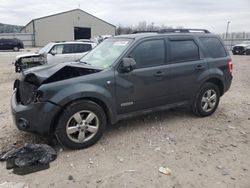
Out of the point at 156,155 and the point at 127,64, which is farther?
the point at 127,64

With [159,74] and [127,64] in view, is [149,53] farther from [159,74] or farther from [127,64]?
[127,64]

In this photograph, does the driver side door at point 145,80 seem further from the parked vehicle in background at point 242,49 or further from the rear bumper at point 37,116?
the parked vehicle in background at point 242,49

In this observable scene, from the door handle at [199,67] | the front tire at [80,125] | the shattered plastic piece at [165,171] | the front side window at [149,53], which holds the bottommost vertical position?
the shattered plastic piece at [165,171]

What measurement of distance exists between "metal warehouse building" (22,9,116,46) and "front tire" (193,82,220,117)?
146ft

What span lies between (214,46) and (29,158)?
4.34 metres

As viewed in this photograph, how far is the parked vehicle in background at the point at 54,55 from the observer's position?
466 inches

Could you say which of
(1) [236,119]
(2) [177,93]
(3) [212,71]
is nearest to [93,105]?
(2) [177,93]

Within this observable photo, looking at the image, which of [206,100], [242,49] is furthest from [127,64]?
[242,49]

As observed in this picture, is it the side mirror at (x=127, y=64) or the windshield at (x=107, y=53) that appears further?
the windshield at (x=107, y=53)

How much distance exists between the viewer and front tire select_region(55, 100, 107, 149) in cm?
410

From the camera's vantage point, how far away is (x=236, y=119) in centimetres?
578

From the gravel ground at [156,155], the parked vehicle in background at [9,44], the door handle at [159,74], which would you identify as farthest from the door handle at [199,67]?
the parked vehicle in background at [9,44]

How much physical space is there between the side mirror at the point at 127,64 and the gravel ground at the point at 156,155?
1.18 m

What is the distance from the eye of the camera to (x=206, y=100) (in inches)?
227
